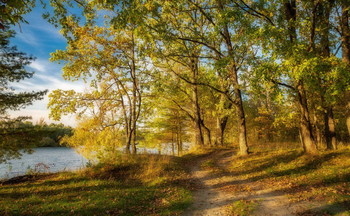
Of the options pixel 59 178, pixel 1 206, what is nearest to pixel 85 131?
pixel 59 178

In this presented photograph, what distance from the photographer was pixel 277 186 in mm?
9352

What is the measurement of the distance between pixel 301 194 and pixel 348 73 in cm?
531

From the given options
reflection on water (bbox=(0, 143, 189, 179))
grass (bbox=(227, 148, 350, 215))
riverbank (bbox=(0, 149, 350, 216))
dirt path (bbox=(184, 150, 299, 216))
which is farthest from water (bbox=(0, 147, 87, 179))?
grass (bbox=(227, 148, 350, 215))

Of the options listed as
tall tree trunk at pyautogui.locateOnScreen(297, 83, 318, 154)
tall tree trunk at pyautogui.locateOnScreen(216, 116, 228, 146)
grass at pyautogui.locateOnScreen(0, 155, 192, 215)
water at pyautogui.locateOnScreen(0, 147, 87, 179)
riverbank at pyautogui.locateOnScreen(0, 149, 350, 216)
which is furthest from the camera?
tall tree trunk at pyautogui.locateOnScreen(216, 116, 228, 146)

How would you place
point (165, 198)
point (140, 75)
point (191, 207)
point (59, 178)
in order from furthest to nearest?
point (140, 75) → point (59, 178) → point (165, 198) → point (191, 207)

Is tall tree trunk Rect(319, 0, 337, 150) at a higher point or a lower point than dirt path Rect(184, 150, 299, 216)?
higher

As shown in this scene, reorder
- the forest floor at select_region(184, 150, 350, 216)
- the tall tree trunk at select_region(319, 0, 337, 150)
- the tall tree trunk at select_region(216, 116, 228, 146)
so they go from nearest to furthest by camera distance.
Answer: the forest floor at select_region(184, 150, 350, 216) → the tall tree trunk at select_region(319, 0, 337, 150) → the tall tree trunk at select_region(216, 116, 228, 146)

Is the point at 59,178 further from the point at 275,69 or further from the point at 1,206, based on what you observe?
the point at 275,69

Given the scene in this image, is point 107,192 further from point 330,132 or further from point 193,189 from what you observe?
point 330,132

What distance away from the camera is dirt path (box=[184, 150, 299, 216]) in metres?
7.04

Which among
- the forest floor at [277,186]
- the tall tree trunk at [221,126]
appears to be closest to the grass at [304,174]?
the forest floor at [277,186]

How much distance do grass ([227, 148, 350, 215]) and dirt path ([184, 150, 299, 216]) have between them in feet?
1.74

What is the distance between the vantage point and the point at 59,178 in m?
12.0

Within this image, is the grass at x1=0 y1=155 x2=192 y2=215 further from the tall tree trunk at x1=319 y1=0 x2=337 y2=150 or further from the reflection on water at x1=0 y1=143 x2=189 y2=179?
the tall tree trunk at x1=319 y1=0 x2=337 y2=150
